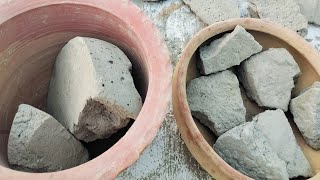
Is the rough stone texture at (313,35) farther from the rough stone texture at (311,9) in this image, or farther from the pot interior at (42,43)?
the pot interior at (42,43)

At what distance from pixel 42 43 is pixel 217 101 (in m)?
0.64

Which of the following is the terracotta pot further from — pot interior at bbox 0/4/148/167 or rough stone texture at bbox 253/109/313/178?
pot interior at bbox 0/4/148/167

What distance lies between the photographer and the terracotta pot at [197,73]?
4.63ft

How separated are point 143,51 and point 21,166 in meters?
0.47

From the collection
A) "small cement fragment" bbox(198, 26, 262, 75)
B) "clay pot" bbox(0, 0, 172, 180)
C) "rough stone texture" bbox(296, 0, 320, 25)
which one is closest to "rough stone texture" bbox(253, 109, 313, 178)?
"small cement fragment" bbox(198, 26, 262, 75)

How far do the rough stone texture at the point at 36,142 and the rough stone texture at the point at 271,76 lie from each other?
742 mm

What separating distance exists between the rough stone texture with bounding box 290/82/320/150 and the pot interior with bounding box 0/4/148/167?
630 mm

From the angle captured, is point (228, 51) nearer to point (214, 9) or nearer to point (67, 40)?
point (214, 9)

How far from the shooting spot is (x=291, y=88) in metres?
1.62

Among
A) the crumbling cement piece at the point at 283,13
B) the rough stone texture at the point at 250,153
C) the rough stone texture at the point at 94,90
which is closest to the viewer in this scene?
the rough stone texture at the point at 94,90

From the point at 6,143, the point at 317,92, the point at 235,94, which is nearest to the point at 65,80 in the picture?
the point at 6,143

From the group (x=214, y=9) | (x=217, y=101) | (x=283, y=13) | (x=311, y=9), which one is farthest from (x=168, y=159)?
(x=311, y=9)

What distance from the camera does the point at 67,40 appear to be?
1.38m

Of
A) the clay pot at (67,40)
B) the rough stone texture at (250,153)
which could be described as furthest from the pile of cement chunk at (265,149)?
the clay pot at (67,40)
